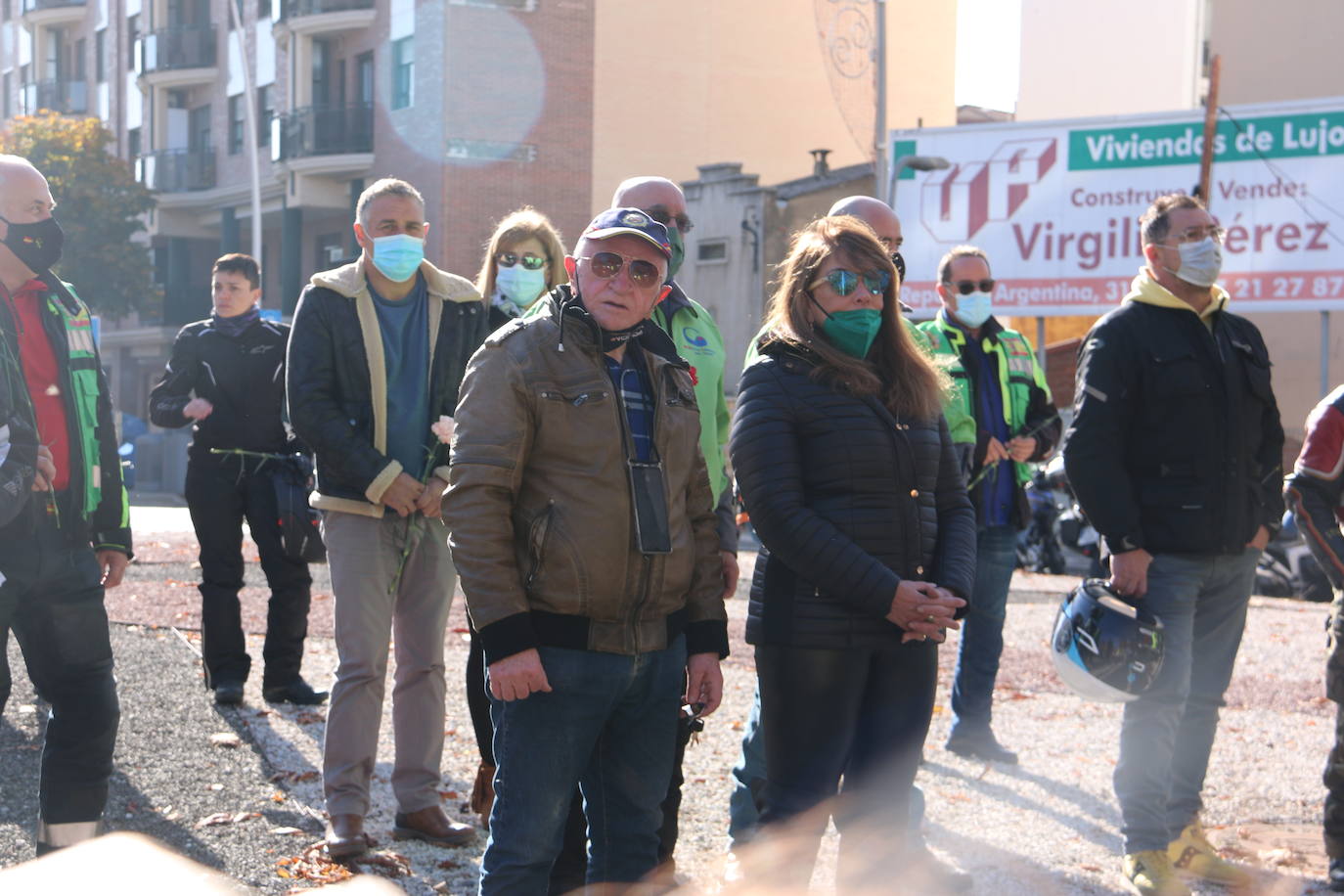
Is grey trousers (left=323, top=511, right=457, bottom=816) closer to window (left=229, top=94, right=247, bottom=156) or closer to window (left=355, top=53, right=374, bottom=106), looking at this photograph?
window (left=355, top=53, right=374, bottom=106)

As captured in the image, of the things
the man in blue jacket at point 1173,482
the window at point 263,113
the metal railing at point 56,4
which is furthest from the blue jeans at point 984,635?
the metal railing at point 56,4

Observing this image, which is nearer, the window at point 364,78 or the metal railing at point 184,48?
the window at point 364,78

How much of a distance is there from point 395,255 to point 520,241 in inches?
21.7

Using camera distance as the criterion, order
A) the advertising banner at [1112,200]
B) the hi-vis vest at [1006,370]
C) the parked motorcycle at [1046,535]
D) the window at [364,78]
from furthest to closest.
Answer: the window at [364,78]
the advertising banner at [1112,200]
the parked motorcycle at [1046,535]
the hi-vis vest at [1006,370]

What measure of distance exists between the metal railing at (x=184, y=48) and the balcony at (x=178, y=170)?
2.52 meters

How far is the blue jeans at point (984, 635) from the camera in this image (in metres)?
7.18

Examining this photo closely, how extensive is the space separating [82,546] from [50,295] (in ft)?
2.48

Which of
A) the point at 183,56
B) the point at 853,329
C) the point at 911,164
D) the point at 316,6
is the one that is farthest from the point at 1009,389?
the point at 183,56

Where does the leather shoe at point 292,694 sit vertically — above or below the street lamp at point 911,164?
below

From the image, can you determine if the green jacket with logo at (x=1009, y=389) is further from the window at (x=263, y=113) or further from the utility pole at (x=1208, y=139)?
the window at (x=263, y=113)

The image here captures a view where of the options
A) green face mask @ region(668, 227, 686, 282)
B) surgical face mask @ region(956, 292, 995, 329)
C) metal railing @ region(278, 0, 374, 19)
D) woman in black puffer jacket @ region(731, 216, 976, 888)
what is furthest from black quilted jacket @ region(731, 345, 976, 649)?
metal railing @ region(278, 0, 374, 19)

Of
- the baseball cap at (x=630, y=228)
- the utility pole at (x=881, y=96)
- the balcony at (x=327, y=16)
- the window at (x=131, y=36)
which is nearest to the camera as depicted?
the baseball cap at (x=630, y=228)

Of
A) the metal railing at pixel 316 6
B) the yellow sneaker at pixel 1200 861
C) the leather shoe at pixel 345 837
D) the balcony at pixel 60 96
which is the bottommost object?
the yellow sneaker at pixel 1200 861

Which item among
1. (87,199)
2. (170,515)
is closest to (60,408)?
(170,515)
